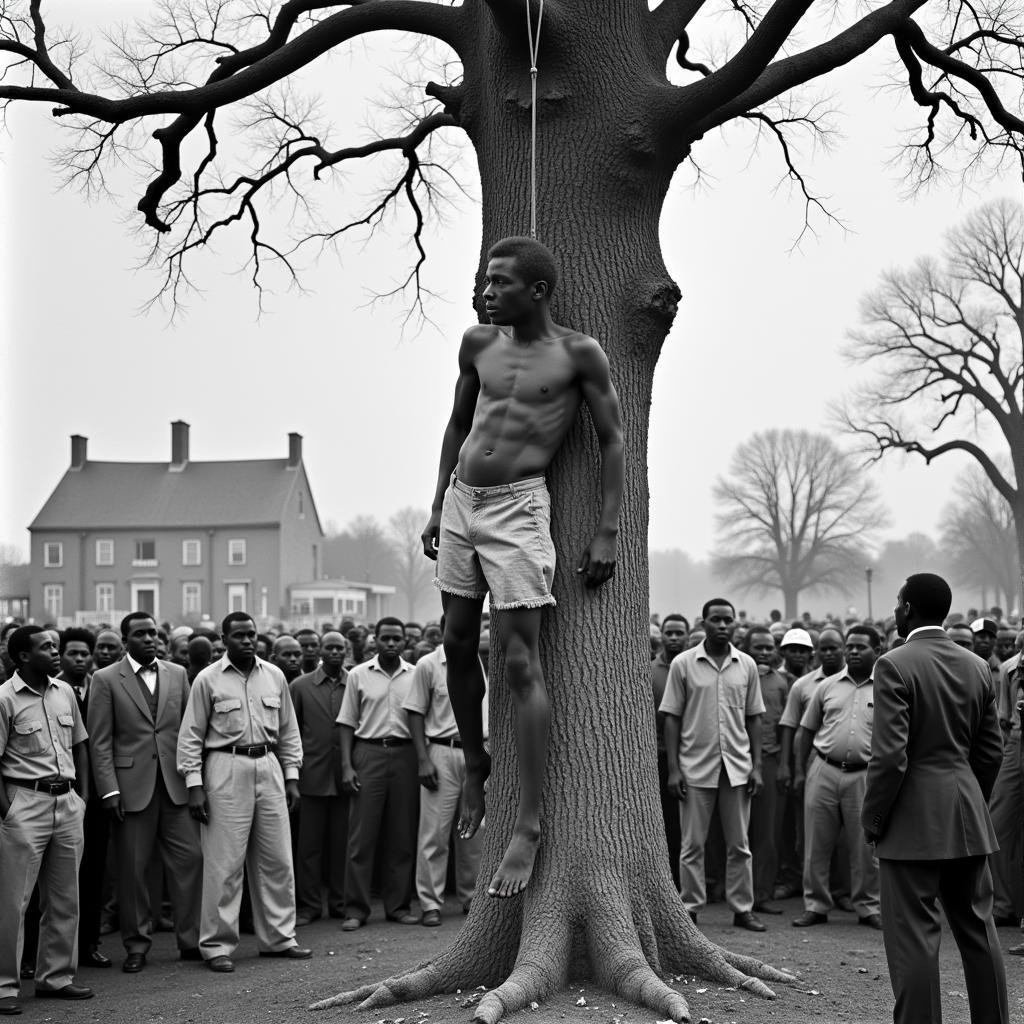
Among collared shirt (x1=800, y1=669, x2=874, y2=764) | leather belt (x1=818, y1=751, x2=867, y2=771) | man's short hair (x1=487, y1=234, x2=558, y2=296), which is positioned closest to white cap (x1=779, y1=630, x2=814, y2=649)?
collared shirt (x1=800, y1=669, x2=874, y2=764)

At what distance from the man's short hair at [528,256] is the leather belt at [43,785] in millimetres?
4508

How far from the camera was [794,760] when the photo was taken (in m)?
11.0

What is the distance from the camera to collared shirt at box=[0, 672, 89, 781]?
806 cm

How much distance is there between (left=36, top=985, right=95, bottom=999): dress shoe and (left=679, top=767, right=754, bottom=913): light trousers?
4.31 m

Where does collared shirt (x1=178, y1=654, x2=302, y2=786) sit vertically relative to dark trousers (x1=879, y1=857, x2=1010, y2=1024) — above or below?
above

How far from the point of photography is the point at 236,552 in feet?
221

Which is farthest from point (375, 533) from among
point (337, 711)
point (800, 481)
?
point (337, 711)

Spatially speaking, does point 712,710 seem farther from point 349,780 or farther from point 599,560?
point 599,560

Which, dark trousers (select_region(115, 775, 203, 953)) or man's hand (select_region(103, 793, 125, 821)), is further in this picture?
dark trousers (select_region(115, 775, 203, 953))

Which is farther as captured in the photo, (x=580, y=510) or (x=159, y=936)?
(x=159, y=936)

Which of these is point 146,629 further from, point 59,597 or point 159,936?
point 59,597

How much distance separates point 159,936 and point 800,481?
3045 inches

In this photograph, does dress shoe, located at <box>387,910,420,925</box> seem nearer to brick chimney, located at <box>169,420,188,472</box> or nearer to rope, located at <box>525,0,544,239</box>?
rope, located at <box>525,0,544,239</box>

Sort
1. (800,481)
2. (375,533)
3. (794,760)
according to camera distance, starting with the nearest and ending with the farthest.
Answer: (794,760) < (800,481) < (375,533)
